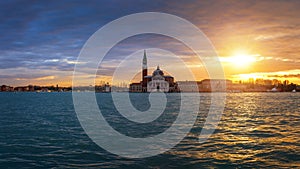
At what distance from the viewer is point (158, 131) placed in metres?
27.3

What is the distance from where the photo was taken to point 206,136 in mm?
24250

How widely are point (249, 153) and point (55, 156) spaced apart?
39.8ft

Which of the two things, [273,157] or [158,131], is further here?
[158,131]

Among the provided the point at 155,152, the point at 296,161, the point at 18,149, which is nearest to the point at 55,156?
the point at 18,149

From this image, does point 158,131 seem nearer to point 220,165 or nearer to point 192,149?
point 192,149

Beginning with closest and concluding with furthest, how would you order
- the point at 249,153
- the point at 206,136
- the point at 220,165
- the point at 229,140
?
the point at 220,165 < the point at 249,153 < the point at 229,140 < the point at 206,136

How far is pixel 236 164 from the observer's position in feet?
51.4

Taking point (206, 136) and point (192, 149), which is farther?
point (206, 136)

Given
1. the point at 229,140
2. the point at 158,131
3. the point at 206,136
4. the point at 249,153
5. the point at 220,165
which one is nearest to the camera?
the point at 220,165

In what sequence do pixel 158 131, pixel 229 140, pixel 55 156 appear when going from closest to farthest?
pixel 55 156, pixel 229 140, pixel 158 131

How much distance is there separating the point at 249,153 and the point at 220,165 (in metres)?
3.82

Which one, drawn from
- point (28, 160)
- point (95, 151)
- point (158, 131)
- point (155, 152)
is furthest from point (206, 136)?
point (28, 160)

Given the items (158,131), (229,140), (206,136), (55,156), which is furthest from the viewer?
(158,131)

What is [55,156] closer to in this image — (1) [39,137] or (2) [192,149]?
(1) [39,137]
